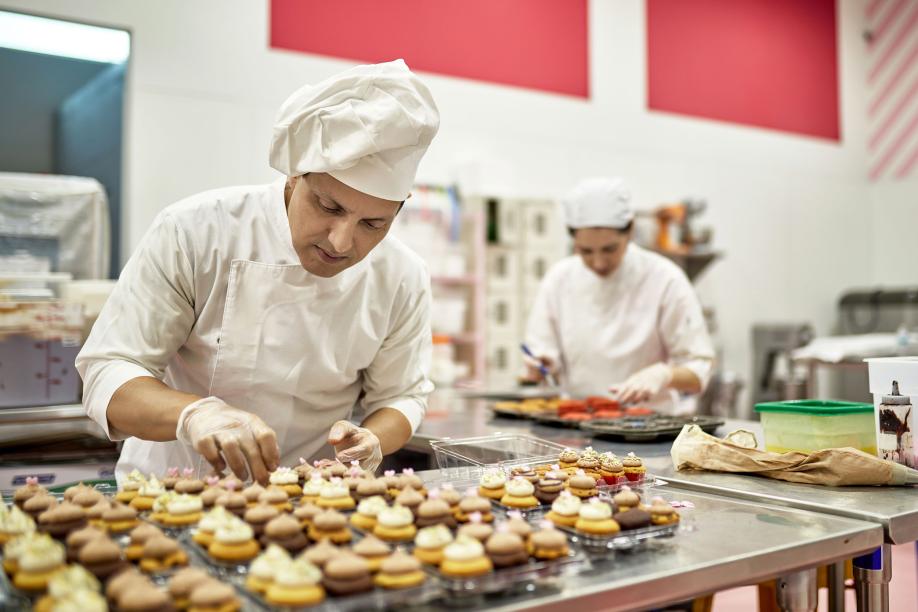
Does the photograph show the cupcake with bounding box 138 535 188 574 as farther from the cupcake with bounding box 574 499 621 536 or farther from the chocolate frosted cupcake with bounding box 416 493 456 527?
the cupcake with bounding box 574 499 621 536

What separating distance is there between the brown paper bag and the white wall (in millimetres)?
3477

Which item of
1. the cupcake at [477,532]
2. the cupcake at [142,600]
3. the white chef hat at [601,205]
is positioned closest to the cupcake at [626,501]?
the cupcake at [477,532]

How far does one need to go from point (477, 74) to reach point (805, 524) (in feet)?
15.6

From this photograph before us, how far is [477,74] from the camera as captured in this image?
18.3 feet

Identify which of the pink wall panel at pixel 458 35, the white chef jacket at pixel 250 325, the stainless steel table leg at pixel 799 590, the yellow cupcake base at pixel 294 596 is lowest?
the stainless steel table leg at pixel 799 590

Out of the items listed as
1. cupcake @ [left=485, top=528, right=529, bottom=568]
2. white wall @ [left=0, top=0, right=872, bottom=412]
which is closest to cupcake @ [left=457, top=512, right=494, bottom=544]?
cupcake @ [left=485, top=528, right=529, bottom=568]

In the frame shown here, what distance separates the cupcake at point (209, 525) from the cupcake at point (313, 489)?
0.19 meters

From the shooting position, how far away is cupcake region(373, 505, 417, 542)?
110cm

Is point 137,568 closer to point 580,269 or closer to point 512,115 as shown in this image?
point 580,269

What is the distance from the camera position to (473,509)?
47.4 inches

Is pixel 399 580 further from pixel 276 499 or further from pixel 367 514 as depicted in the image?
pixel 276 499

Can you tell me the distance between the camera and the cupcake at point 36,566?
913 mm

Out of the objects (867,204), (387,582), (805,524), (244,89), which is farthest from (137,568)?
(867,204)

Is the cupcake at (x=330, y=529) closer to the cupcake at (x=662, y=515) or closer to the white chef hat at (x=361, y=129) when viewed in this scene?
the cupcake at (x=662, y=515)
